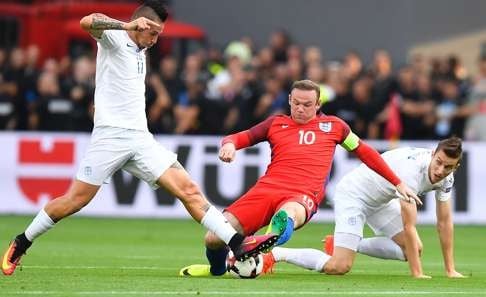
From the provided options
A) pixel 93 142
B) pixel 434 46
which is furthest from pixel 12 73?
pixel 93 142

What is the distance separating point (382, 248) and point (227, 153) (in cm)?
240

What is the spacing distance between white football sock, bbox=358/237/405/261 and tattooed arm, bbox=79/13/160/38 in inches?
136

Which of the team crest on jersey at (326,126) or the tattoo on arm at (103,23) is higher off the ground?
the tattoo on arm at (103,23)

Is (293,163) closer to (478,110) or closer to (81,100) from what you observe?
(81,100)

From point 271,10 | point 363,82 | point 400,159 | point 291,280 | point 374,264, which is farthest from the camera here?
point 271,10

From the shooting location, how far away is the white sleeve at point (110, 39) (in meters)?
13.9

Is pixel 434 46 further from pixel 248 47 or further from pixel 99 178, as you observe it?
pixel 99 178

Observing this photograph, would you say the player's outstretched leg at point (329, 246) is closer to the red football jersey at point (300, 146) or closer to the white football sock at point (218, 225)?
the red football jersey at point (300, 146)

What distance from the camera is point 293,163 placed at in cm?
1450

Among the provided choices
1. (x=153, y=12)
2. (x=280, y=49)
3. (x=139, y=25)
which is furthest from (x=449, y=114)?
(x=139, y=25)

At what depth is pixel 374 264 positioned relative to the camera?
17.2 metres

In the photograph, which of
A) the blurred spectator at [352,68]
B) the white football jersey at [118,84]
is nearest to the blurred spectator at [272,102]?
the blurred spectator at [352,68]

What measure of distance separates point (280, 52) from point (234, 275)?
14854 millimetres

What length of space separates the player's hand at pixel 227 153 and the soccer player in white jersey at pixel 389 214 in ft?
4.38
